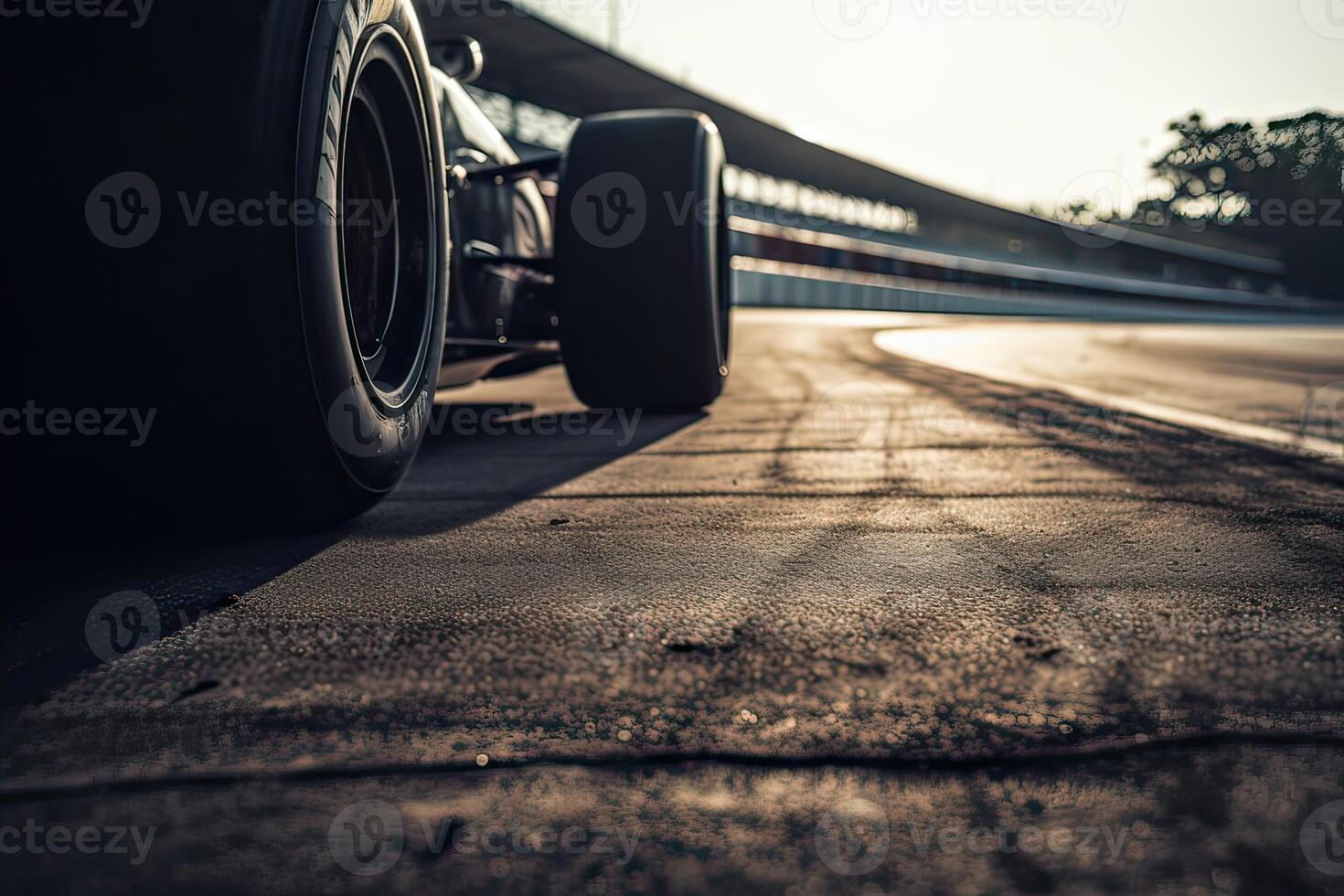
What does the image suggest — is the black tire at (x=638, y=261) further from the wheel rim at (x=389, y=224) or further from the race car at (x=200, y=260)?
the race car at (x=200, y=260)

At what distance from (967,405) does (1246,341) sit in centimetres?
1019

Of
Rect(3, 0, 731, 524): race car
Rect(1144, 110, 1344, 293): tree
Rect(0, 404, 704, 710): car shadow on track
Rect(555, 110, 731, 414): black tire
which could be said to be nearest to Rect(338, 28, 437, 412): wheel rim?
Rect(3, 0, 731, 524): race car

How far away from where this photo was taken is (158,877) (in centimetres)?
67

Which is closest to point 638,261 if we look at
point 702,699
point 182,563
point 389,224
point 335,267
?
point 389,224

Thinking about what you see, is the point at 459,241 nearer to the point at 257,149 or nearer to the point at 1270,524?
the point at 257,149

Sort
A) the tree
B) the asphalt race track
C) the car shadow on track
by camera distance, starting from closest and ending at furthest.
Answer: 1. the asphalt race track
2. the car shadow on track
3. the tree

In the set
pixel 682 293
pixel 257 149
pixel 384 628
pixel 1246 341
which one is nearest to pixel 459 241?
pixel 682 293

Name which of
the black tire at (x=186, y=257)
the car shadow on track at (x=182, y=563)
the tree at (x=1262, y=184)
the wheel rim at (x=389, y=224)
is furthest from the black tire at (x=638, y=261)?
the tree at (x=1262, y=184)

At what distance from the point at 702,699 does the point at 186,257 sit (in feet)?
2.94

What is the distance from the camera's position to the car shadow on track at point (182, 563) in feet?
3.67

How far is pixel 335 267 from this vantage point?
1.41 meters

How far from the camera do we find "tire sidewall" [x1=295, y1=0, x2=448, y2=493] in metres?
1.36

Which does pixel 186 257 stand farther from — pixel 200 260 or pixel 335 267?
pixel 335 267

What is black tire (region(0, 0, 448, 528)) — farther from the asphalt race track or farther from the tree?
the tree
